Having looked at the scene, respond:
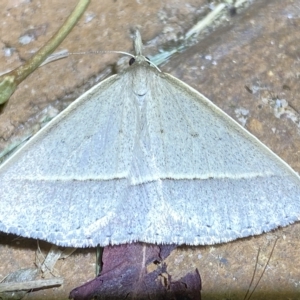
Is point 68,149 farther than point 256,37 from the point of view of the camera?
No

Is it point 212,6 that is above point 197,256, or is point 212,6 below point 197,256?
above

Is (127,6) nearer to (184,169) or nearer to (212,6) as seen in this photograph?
(212,6)

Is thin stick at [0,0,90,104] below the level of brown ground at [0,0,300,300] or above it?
above

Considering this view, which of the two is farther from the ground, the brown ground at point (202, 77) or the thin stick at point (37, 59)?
the thin stick at point (37, 59)

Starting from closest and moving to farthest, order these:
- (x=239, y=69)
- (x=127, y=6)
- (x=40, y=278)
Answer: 1. (x=40, y=278)
2. (x=239, y=69)
3. (x=127, y=6)

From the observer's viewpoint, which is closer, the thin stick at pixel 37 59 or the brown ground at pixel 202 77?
the brown ground at pixel 202 77

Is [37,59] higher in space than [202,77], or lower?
higher

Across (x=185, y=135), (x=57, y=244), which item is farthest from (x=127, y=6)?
(x=57, y=244)

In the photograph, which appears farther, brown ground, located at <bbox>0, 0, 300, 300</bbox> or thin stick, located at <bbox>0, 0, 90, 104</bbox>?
thin stick, located at <bbox>0, 0, 90, 104</bbox>
